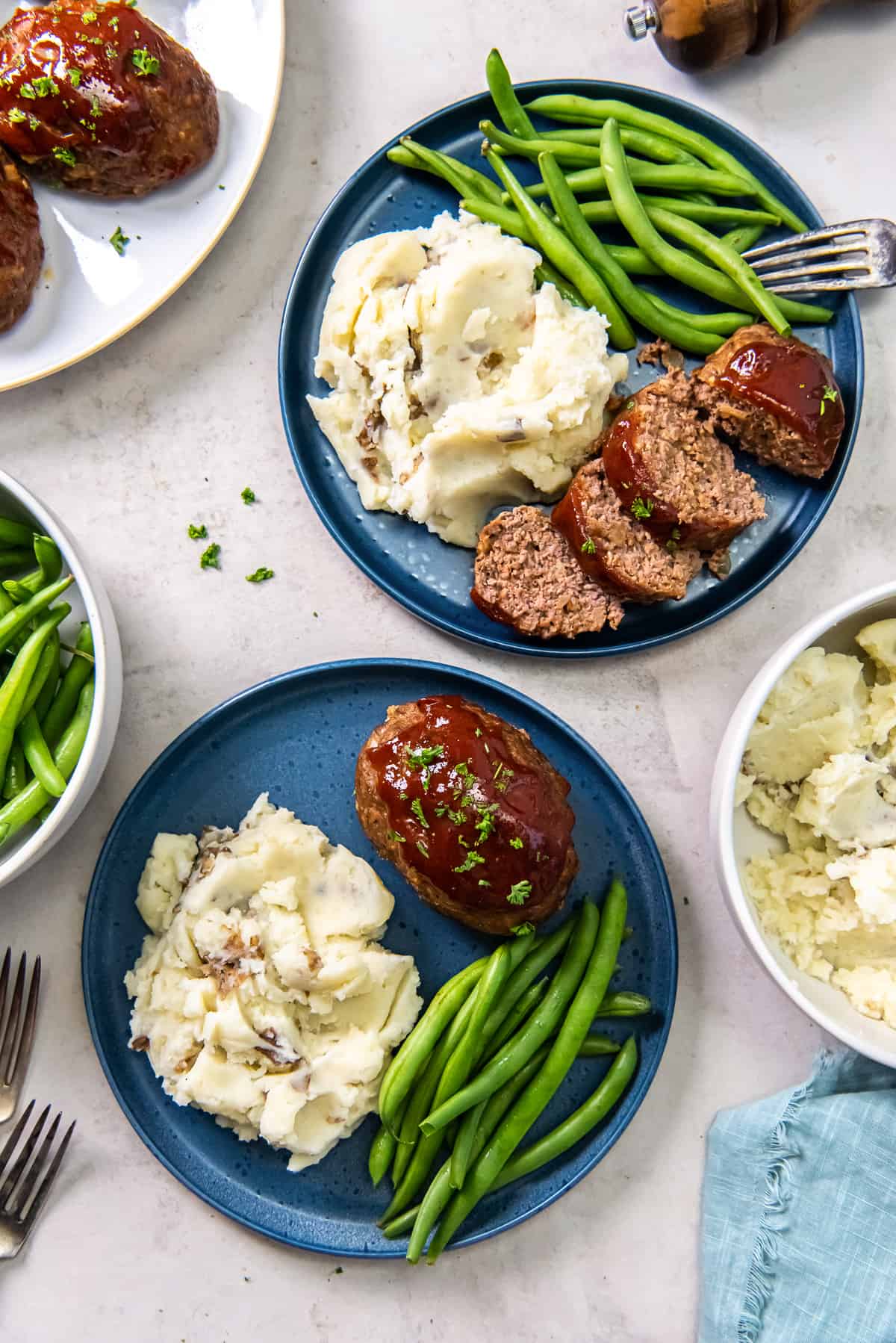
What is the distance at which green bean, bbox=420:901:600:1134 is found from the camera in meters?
3.11

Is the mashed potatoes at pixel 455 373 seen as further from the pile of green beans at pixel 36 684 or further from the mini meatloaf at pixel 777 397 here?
the pile of green beans at pixel 36 684

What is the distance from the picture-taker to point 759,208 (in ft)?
11.4

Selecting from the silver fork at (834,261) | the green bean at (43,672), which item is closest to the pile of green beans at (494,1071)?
the green bean at (43,672)

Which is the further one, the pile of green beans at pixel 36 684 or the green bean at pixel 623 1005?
the green bean at pixel 623 1005

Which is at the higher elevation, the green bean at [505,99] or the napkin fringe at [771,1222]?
the green bean at [505,99]

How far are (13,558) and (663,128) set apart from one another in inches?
99.9

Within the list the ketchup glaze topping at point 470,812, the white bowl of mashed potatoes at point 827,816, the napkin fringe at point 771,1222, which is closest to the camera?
the ketchup glaze topping at point 470,812

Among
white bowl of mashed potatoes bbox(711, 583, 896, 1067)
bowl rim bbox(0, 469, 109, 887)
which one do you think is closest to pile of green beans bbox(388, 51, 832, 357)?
white bowl of mashed potatoes bbox(711, 583, 896, 1067)

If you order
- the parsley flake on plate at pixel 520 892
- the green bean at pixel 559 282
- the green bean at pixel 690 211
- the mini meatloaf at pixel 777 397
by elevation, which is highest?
the green bean at pixel 690 211

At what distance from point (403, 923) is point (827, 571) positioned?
1889 mm

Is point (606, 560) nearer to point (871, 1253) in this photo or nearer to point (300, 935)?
point (300, 935)

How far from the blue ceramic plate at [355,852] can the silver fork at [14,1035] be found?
27 centimetres

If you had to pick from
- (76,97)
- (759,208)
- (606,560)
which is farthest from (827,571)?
(76,97)

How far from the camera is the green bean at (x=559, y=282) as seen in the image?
3.39 meters
